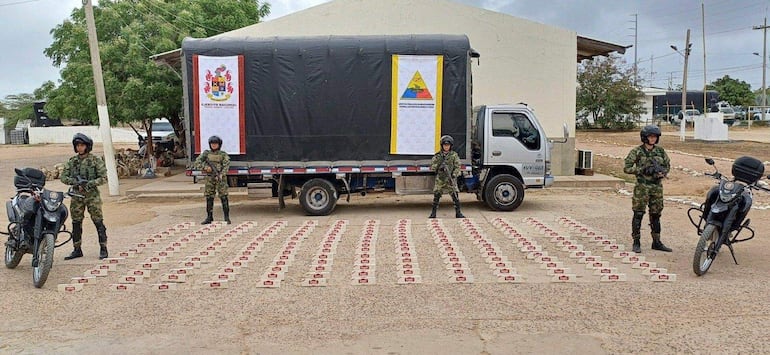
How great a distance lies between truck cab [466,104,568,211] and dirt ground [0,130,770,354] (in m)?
2.51

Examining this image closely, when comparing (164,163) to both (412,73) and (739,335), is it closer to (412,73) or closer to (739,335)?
(412,73)

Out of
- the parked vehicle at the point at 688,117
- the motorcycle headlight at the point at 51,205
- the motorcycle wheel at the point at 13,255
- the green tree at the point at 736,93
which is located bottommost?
the motorcycle wheel at the point at 13,255

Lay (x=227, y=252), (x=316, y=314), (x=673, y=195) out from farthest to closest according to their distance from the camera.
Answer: (x=673, y=195) < (x=227, y=252) < (x=316, y=314)

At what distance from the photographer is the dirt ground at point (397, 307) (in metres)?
5.12

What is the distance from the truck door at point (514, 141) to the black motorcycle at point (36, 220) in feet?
24.2

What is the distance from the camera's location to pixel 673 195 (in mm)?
14922

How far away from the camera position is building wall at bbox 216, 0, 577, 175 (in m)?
17.3

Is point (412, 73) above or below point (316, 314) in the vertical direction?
above

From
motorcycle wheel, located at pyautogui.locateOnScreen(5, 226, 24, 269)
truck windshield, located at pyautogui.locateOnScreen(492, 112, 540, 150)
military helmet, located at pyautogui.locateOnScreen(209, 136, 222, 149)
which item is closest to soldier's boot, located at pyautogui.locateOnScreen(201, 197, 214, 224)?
military helmet, located at pyautogui.locateOnScreen(209, 136, 222, 149)

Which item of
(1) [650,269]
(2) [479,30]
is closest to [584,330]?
(1) [650,269]

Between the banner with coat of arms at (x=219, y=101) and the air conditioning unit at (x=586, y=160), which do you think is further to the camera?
the air conditioning unit at (x=586, y=160)

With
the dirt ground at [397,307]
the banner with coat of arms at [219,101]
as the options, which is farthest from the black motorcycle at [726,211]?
the banner with coat of arms at [219,101]

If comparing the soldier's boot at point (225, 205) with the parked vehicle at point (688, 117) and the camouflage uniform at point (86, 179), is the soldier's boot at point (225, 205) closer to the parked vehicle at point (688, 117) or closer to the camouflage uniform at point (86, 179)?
the camouflage uniform at point (86, 179)

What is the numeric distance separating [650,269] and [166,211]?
968 centimetres
